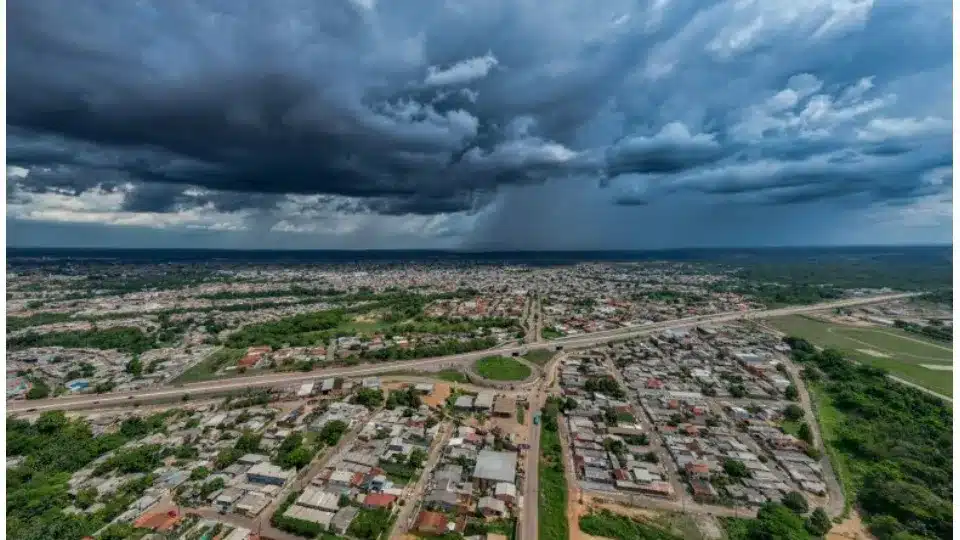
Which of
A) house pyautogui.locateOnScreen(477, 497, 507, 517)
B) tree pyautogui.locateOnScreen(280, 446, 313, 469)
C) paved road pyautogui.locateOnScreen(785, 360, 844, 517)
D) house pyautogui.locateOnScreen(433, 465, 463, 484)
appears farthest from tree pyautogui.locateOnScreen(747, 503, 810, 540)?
tree pyautogui.locateOnScreen(280, 446, 313, 469)

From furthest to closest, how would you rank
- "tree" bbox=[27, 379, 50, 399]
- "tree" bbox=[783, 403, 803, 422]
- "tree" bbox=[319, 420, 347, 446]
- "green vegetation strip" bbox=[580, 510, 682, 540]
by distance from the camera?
"tree" bbox=[27, 379, 50, 399] < "tree" bbox=[783, 403, 803, 422] < "tree" bbox=[319, 420, 347, 446] < "green vegetation strip" bbox=[580, 510, 682, 540]

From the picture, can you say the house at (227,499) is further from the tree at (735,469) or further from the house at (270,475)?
the tree at (735,469)

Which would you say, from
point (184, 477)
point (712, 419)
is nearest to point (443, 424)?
point (184, 477)

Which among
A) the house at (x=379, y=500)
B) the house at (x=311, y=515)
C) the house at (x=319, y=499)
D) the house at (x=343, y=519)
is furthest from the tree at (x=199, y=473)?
the house at (x=379, y=500)

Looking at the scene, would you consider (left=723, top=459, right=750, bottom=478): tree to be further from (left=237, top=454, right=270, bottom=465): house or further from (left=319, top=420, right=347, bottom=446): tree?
(left=237, top=454, right=270, bottom=465): house

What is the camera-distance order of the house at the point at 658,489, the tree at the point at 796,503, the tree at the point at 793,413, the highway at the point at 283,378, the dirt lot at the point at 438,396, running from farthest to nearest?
the highway at the point at 283,378, the dirt lot at the point at 438,396, the tree at the point at 793,413, the house at the point at 658,489, the tree at the point at 796,503

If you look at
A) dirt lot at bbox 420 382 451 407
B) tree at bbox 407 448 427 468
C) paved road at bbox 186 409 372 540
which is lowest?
paved road at bbox 186 409 372 540
